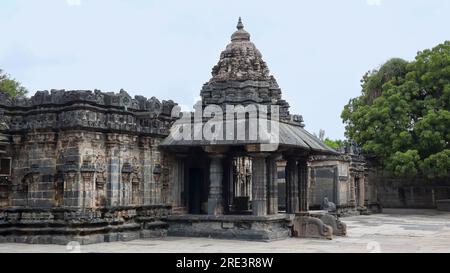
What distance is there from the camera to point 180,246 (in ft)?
49.0

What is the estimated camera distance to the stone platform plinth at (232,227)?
16.8 m

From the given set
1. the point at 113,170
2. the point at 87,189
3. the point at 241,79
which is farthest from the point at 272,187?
the point at 87,189

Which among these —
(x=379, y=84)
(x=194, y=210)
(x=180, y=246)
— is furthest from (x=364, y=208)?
(x=180, y=246)

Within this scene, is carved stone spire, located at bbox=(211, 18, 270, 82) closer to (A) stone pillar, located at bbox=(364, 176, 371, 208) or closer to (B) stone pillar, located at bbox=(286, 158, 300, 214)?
(B) stone pillar, located at bbox=(286, 158, 300, 214)

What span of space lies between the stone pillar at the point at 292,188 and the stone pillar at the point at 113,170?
6.58 meters

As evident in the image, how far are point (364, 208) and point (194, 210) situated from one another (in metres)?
16.6

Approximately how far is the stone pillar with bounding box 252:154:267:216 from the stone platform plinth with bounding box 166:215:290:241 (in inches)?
13.1

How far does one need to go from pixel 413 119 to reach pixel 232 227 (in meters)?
21.0

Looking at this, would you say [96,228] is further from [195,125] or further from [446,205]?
[446,205]

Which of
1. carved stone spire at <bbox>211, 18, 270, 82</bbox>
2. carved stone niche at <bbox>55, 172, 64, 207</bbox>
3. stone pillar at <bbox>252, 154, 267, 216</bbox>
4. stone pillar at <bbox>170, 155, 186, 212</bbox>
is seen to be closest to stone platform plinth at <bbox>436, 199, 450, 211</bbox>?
carved stone spire at <bbox>211, 18, 270, 82</bbox>

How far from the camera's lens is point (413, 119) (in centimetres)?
3428

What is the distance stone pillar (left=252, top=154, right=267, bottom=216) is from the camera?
1711cm

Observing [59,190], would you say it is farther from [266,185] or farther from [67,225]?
[266,185]

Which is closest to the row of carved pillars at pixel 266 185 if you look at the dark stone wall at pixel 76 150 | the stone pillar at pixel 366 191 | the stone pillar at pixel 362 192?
the dark stone wall at pixel 76 150
